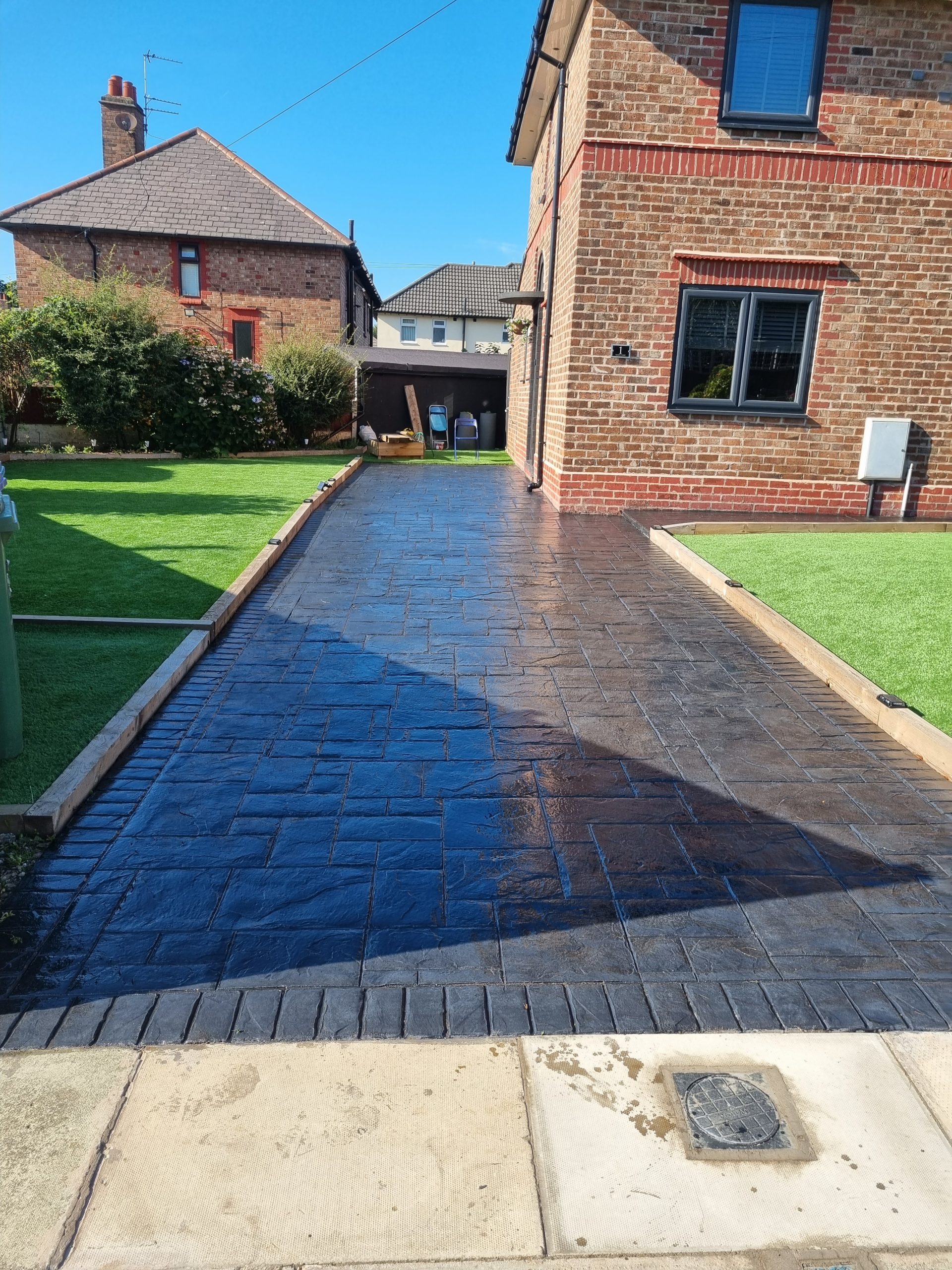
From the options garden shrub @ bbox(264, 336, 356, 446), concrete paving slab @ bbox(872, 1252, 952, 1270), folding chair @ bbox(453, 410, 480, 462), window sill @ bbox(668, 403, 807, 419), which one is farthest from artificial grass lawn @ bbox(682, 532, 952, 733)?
folding chair @ bbox(453, 410, 480, 462)

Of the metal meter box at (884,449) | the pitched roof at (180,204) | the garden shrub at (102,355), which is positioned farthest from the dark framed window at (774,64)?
the pitched roof at (180,204)

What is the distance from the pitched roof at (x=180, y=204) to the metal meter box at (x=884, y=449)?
1997 centimetres

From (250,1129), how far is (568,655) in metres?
3.97

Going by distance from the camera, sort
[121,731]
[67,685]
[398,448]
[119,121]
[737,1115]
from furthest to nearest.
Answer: [119,121]
[398,448]
[67,685]
[121,731]
[737,1115]

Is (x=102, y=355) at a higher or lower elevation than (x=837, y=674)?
higher

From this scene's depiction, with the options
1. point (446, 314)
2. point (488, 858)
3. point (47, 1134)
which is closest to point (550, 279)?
point (488, 858)

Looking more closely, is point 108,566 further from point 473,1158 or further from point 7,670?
point 473,1158

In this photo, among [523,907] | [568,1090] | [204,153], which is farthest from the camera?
[204,153]

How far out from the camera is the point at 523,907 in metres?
3.14

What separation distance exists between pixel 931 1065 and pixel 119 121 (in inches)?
1379

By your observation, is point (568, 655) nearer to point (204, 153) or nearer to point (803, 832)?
point (803, 832)

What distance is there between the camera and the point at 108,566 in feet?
24.7

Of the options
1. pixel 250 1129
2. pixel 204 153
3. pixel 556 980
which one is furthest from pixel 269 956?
pixel 204 153

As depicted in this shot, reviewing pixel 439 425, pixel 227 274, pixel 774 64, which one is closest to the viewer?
pixel 774 64
